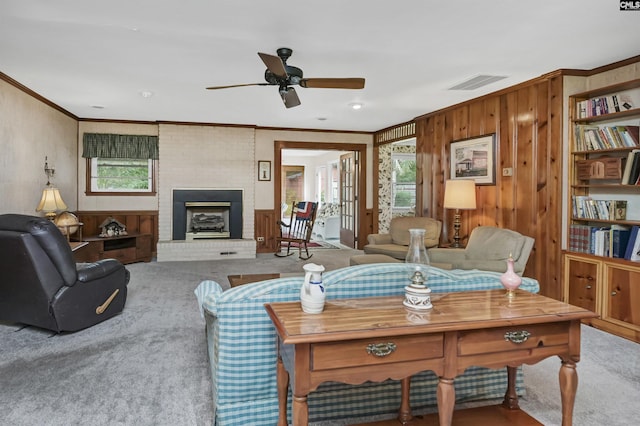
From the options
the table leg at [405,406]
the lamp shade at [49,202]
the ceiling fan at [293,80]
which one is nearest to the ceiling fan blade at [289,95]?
the ceiling fan at [293,80]

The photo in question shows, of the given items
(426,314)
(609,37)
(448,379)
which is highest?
(609,37)

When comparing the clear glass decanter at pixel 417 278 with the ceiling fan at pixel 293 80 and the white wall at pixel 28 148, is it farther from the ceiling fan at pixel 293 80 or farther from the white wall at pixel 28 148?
the white wall at pixel 28 148

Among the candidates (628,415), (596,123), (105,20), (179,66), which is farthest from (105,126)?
(628,415)

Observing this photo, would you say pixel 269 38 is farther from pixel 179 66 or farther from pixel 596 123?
pixel 596 123

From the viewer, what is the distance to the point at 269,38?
3.32 m

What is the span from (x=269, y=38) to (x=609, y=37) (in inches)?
102

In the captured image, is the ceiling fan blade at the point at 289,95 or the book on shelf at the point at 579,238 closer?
the ceiling fan blade at the point at 289,95

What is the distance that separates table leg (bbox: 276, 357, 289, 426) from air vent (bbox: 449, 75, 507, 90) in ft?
12.2

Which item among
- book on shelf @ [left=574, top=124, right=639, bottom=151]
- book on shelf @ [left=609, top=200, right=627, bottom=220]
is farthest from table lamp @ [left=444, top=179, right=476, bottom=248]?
book on shelf @ [left=609, top=200, right=627, bottom=220]

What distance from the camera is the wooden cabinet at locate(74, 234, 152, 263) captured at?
6066 millimetres

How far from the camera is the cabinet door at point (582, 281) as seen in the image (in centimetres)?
373

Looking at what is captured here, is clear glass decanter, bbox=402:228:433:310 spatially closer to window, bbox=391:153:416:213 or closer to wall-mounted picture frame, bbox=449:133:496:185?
wall-mounted picture frame, bbox=449:133:496:185

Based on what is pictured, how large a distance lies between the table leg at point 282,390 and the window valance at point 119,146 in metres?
6.36

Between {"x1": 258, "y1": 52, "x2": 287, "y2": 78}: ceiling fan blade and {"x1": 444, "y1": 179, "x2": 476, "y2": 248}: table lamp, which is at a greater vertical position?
{"x1": 258, "y1": 52, "x2": 287, "y2": 78}: ceiling fan blade
